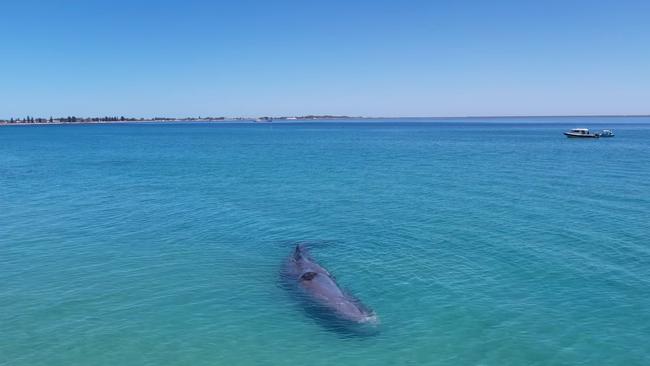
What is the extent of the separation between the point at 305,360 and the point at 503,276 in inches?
439

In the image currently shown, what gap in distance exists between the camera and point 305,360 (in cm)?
1509

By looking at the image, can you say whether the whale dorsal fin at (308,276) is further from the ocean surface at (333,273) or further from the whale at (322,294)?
the ocean surface at (333,273)

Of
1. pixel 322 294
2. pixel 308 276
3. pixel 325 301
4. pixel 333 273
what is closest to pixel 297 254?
pixel 333 273

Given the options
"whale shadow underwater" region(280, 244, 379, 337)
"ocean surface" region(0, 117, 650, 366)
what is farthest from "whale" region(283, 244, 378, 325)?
"ocean surface" region(0, 117, 650, 366)

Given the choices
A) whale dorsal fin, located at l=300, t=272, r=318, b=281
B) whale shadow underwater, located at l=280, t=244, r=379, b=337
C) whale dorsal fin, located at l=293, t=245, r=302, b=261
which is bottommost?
whale shadow underwater, located at l=280, t=244, r=379, b=337

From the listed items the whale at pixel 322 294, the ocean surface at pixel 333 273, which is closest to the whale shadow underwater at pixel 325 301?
the whale at pixel 322 294

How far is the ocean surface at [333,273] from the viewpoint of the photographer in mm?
15703

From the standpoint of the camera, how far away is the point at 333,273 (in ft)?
73.6

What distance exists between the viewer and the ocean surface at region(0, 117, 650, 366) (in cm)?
1570

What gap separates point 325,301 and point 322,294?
1.90ft

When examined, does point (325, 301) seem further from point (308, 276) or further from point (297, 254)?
point (297, 254)

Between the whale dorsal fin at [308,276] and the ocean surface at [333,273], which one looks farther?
the whale dorsal fin at [308,276]

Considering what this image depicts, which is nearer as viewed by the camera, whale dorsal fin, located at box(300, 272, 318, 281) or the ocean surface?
the ocean surface

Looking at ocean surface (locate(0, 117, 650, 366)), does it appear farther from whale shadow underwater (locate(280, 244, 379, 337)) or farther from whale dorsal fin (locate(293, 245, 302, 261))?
whale dorsal fin (locate(293, 245, 302, 261))
